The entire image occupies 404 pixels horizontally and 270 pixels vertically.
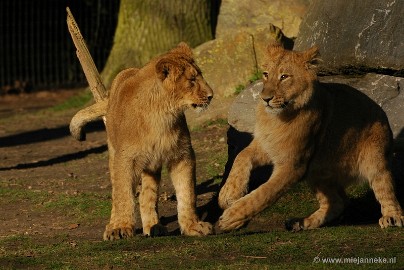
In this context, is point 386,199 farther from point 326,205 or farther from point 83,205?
point 83,205

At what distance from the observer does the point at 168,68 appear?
723 cm

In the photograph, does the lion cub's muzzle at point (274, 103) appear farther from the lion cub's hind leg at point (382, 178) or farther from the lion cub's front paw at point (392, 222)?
the lion cub's front paw at point (392, 222)

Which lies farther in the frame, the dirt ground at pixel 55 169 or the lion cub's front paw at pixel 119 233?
the dirt ground at pixel 55 169

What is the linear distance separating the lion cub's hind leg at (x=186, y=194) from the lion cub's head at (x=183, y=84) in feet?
1.60

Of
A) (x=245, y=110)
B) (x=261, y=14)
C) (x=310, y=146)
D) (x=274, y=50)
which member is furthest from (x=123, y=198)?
(x=261, y=14)

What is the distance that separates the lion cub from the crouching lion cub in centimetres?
34

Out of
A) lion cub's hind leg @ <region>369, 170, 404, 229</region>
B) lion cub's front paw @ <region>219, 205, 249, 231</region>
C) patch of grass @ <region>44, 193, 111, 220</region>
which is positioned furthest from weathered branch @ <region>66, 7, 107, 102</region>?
lion cub's hind leg @ <region>369, 170, 404, 229</region>

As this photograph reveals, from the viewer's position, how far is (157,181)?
7824 millimetres

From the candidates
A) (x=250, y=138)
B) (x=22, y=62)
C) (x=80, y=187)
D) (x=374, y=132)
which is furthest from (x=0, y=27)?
(x=374, y=132)

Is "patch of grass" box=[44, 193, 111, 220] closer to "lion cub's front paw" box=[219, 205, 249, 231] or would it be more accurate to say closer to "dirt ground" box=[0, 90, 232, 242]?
"dirt ground" box=[0, 90, 232, 242]

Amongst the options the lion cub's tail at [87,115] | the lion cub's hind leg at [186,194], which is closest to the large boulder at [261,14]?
the lion cub's tail at [87,115]

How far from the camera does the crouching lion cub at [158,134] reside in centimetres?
724

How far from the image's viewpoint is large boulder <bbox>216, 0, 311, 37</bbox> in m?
13.5

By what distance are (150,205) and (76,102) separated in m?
8.10
